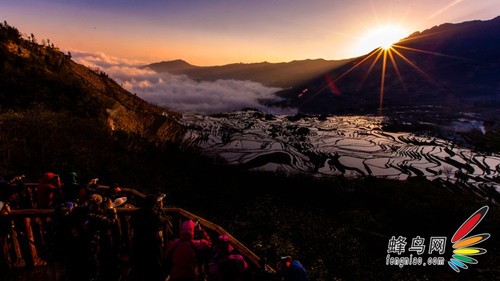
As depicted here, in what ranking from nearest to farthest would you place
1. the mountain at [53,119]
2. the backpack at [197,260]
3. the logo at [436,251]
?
the backpack at [197,260] < the logo at [436,251] < the mountain at [53,119]

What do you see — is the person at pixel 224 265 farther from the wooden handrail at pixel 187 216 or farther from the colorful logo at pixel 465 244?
the colorful logo at pixel 465 244

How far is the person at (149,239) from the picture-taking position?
17.3ft

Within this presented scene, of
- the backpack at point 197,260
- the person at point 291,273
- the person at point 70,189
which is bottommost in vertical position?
the person at point 291,273

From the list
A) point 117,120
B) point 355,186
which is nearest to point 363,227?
point 355,186

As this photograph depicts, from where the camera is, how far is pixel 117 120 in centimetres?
2877

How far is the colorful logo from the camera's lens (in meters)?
14.9

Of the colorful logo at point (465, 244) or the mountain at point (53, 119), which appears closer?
the colorful logo at point (465, 244)

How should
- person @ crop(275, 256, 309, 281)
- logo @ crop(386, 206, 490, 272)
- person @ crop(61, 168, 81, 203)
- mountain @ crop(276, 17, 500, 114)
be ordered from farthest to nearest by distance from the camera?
mountain @ crop(276, 17, 500, 114), logo @ crop(386, 206, 490, 272), person @ crop(61, 168, 81, 203), person @ crop(275, 256, 309, 281)

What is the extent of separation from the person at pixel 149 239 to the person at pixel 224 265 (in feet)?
3.46

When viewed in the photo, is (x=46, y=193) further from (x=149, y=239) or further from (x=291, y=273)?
(x=291, y=273)

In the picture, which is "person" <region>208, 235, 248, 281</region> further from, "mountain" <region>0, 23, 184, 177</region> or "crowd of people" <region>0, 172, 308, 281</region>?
"mountain" <region>0, 23, 184, 177</region>

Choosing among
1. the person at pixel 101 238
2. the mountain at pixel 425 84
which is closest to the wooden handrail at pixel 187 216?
the person at pixel 101 238

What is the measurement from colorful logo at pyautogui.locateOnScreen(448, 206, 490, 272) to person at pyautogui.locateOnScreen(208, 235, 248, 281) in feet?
47.1

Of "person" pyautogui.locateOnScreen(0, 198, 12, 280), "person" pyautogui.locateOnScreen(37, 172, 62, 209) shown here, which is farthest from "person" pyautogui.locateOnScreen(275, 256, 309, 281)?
"person" pyautogui.locateOnScreen(37, 172, 62, 209)
